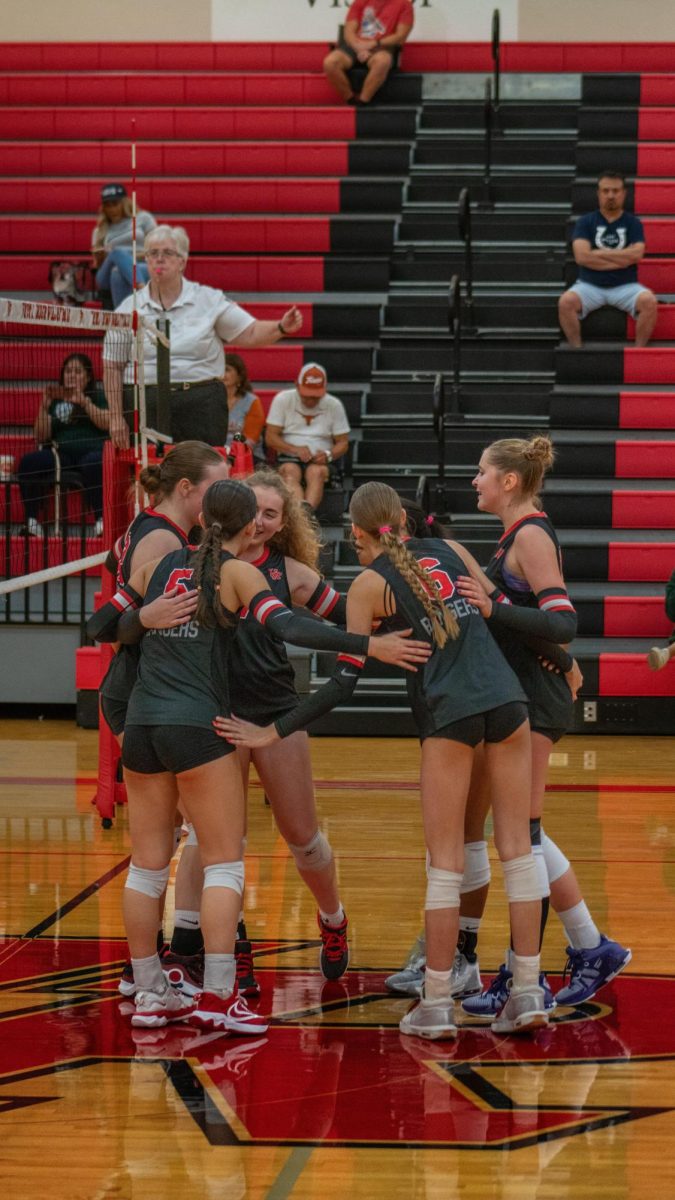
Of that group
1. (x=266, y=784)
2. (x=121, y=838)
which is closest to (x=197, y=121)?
(x=121, y=838)

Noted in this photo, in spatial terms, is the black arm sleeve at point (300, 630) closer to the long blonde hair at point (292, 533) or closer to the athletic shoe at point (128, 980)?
the long blonde hair at point (292, 533)

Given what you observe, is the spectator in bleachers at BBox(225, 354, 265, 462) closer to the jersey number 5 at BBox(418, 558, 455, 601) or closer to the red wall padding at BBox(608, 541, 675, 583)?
the red wall padding at BBox(608, 541, 675, 583)

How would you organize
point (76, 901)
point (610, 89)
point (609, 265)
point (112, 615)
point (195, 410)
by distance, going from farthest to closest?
1. point (610, 89)
2. point (609, 265)
3. point (195, 410)
4. point (76, 901)
5. point (112, 615)

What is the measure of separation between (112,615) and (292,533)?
0.61 meters

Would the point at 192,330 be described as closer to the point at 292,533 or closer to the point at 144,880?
the point at 292,533

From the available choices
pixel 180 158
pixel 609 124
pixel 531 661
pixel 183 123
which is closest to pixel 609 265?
pixel 609 124

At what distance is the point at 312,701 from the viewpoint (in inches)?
170

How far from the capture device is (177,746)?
434 cm

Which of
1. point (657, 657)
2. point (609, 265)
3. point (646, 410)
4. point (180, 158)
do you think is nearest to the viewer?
point (657, 657)

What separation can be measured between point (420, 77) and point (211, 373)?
7380 millimetres

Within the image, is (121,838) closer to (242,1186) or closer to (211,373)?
(211,373)

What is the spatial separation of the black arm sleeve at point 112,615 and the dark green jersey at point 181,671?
5.8 inches

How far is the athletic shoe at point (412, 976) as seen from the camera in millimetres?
4867

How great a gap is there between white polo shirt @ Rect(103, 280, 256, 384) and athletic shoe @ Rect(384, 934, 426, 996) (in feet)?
11.5
